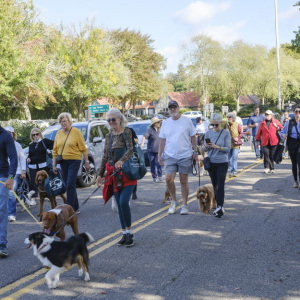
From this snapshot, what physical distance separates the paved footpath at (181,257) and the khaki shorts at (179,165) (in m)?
0.90

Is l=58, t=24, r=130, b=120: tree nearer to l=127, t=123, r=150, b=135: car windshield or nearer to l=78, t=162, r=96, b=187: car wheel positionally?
l=127, t=123, r=150, b=135: car windshield

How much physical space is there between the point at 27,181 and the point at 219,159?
5.03 m

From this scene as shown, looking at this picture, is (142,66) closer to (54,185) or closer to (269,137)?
(269,137)

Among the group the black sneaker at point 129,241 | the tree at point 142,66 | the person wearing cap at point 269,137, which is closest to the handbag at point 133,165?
the black sneaker at point 129,241

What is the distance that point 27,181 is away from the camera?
10.5 m

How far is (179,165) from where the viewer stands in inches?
313

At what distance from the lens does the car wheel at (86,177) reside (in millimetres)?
12345

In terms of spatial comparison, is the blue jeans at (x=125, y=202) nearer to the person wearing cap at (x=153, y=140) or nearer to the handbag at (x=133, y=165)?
the handbag at (x=133, y=165)

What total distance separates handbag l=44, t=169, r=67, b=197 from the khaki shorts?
78.2 inches

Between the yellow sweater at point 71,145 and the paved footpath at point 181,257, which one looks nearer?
the paved footpath at point 181,257

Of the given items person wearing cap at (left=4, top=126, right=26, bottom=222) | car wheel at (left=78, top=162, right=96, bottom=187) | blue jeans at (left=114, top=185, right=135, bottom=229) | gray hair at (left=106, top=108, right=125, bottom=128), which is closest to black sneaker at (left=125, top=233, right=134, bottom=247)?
blue jeans at (left=114, top=185, right=135, bottom=229)

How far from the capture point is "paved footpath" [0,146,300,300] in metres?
4.47

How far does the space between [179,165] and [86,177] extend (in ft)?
17.4

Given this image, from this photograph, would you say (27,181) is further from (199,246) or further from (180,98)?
(180,98)
